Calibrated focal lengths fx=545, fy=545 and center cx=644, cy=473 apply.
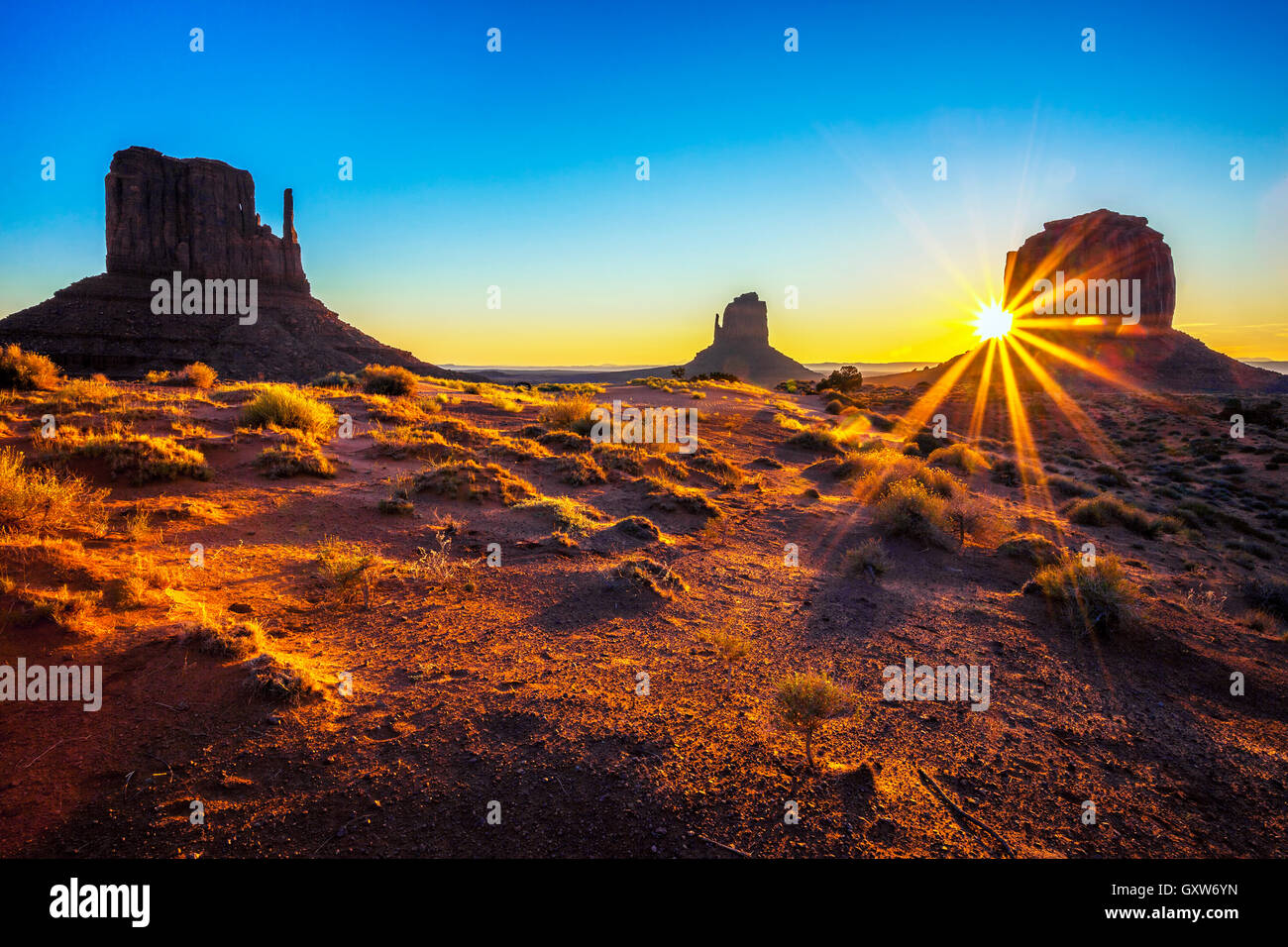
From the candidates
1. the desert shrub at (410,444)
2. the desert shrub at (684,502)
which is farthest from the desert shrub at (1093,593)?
the desert shrub at (410,444)

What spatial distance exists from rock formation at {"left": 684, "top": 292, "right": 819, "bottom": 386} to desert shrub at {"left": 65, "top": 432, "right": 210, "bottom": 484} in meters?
117

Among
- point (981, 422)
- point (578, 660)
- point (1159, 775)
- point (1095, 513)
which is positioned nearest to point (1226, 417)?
point (981, 422)

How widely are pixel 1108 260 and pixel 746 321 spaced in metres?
65.2

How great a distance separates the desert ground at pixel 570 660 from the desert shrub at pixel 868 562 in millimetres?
82

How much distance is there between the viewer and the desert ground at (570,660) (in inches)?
132

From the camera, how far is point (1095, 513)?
44.2ft

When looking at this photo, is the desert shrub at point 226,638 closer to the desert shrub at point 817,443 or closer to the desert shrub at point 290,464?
the desert shrub at point 290,464

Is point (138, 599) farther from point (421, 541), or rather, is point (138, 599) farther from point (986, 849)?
point (986, 849)

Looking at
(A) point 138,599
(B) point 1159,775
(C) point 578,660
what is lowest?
(B) point 1159,775

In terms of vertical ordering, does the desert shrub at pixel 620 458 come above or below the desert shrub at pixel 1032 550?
above

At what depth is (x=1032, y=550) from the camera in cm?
977

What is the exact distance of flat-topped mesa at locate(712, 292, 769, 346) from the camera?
416ft

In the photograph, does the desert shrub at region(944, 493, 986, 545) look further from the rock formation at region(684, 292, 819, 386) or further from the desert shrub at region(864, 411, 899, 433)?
the rock formation at region(684, 292, 819, 386)
